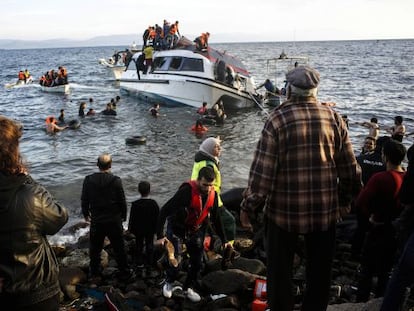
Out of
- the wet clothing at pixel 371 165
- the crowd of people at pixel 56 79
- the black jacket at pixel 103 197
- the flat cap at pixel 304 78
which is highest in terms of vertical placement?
the flat cap at pixel 304 78

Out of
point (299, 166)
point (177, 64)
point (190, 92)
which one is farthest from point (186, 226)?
point (177, 64)

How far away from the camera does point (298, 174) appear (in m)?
2.89

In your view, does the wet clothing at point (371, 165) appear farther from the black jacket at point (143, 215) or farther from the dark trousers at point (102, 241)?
the dark trousers at point (102, 241)

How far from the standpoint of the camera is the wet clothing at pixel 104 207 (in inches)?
217

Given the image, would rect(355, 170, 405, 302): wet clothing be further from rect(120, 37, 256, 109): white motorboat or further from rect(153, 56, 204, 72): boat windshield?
rect(153, 56, 204, 72): boat windshield

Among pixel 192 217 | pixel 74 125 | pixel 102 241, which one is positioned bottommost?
pixel 74 125

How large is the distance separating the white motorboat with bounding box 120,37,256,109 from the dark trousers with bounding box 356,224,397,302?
1735cm

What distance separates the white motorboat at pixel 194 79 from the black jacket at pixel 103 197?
1628 centimetres

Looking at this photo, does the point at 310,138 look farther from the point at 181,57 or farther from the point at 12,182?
the point at 181,57

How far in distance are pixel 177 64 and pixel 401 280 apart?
68.3 ft

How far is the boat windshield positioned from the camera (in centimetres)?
2205

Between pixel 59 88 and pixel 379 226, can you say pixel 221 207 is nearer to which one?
pixel 379 226

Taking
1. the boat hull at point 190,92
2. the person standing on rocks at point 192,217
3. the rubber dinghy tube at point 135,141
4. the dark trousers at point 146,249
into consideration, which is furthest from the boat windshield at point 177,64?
the person standing on rocks at point 192,217

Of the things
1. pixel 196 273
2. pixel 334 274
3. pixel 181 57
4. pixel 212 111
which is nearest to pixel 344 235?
pixel 334 274
